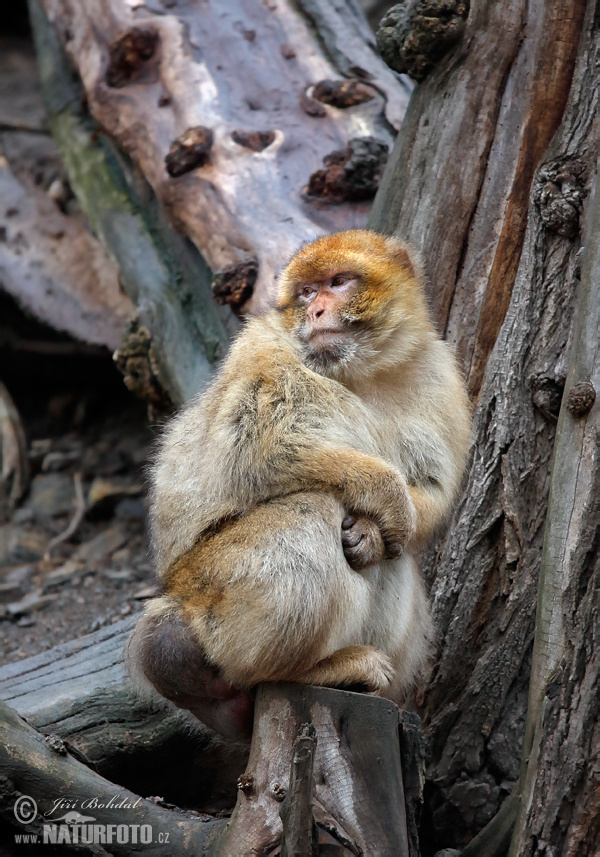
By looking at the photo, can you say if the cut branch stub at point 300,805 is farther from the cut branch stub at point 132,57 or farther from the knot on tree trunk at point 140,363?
the cut branch stub at point 132,57

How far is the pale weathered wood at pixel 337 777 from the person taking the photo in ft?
10.1

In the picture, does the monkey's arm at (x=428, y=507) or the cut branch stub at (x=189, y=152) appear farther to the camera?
the cut branch stub at (x=189, y=152)

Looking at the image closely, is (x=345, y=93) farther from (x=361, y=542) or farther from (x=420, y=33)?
(x=361, y=542)

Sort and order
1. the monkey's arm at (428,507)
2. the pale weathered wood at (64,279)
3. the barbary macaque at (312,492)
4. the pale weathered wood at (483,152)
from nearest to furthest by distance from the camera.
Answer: the barbary macaque at (312,492), the monkey's arm at (428,507), the pale weathered wood at (483,152), the pale weathered wood at (64,279)

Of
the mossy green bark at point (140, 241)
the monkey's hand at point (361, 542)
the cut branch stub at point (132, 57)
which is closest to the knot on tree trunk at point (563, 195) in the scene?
the monkey's hand at point (361, 542)

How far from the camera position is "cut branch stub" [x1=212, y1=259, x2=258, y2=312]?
18.6ft

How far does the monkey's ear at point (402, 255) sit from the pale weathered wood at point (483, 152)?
1.27 feet

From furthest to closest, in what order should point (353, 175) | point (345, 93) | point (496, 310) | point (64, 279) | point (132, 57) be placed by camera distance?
point (64, 279), point (132, 57), point (345, 93), point (353, 175), point (496, 310)

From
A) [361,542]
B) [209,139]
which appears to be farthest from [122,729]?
[209,139]

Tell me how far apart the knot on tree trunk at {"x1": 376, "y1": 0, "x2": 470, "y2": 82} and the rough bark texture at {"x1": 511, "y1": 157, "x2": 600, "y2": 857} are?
1.72 meters

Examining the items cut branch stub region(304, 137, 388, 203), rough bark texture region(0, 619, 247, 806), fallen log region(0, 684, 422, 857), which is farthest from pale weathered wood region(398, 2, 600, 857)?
cut branch stub region(304, 137, 388, 203)

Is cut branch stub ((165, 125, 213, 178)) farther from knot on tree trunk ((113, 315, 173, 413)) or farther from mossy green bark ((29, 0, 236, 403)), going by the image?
knot on tree trunk ((113, 315, 173, 413))

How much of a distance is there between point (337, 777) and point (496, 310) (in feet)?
8.17

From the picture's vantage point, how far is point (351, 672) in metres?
3.54
